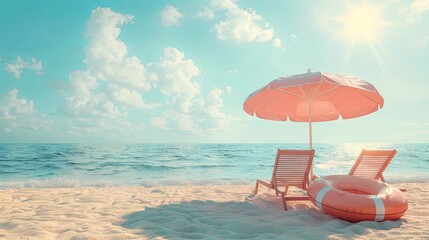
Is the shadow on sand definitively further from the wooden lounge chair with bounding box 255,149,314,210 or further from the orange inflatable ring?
the wooden lounge chair with bounding box 255,149,314,210

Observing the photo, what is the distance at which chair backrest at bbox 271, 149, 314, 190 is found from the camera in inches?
176

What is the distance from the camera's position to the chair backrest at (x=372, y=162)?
4625 mm

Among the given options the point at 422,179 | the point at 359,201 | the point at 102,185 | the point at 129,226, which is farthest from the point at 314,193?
the point at 422,179

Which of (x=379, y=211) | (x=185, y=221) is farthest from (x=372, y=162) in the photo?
(x=185, y=221)

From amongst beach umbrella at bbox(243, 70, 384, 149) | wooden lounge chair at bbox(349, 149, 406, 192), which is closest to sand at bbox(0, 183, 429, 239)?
wooden lounge chair at bbox(349, 149, 406, 192)

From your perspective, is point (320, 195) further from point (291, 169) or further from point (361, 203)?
point (291, 169)

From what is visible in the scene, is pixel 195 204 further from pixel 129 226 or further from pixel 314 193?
pixel 314 193

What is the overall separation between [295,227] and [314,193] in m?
0.82

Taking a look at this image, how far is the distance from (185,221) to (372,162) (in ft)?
11.0

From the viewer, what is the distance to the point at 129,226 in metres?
3.22

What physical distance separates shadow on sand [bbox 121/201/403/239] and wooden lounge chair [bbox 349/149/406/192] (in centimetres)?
127

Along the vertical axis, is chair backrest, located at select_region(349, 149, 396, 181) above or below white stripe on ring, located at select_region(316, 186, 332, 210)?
above

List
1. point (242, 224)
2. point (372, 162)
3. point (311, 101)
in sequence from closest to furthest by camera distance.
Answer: point (242, 224), point (372, 162), point (311, 101)

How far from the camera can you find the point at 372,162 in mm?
4773
